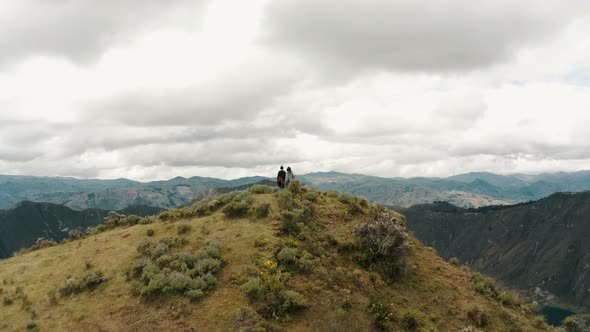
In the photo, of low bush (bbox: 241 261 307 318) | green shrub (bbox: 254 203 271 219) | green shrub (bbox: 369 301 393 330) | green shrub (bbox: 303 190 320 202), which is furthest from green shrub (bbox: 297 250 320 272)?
green shrub (bbox: 303 190 320 202)

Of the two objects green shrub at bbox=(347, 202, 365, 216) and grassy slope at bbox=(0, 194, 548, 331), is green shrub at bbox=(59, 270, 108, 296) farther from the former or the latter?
green shrub at bbox=(347, 202, 365, 216)

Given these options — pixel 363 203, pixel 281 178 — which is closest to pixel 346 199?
pixel 363 203

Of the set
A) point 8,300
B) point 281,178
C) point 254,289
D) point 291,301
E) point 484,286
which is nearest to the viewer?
point 291,301

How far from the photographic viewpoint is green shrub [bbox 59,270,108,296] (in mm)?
23859

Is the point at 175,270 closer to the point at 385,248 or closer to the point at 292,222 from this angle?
the point at 292,222

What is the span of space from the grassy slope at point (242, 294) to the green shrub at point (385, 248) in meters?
1.00

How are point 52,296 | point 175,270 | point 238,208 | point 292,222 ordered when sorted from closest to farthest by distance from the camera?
point 175,270 → point 52,296 → point 292,222 → point 238,208

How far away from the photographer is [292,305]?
771 inches

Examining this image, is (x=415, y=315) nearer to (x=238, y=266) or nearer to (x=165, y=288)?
(x=238, y=266)

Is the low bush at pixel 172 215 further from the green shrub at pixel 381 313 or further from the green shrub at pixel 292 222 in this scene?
the green shrub at pixel 381 313

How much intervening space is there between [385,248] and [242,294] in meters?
9.72

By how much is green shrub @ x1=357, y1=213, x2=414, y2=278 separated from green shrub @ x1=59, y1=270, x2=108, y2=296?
55.2 ft

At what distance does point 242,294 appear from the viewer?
20391 mm

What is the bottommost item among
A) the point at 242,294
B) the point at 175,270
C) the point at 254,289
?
the point at 242,294
